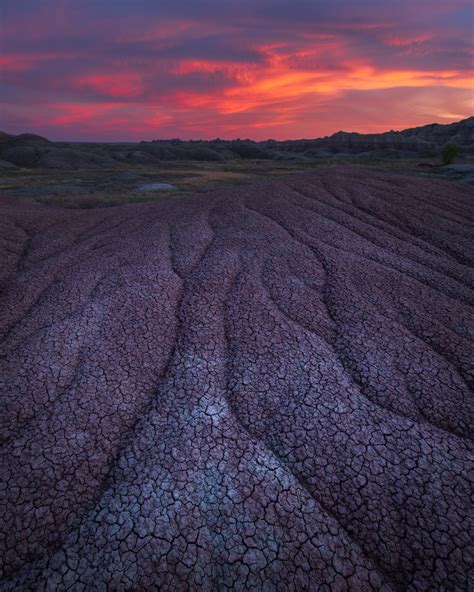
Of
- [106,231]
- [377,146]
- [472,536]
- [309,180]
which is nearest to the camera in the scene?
[472,536]

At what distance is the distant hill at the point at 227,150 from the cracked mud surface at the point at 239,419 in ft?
168

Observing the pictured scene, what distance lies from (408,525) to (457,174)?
29385 mm

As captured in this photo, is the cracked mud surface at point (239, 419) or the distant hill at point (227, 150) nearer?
the cracked mud surface at point (239, 419)

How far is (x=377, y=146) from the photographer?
86.8m

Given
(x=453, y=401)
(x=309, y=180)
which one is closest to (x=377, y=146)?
(x=309, y=180)

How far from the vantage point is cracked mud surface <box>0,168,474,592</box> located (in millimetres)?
1935

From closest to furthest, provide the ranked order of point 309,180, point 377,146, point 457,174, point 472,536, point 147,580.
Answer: point 147,580 → point 472,536 → point 309,180 → point 457,174 → point 377,146

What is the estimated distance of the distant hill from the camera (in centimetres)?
5522

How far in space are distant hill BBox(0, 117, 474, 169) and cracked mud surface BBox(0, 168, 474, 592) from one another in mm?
51339

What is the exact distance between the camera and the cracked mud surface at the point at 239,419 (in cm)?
193

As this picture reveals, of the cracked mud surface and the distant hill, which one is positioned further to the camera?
the distant hill

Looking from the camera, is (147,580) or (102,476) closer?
(147,580)

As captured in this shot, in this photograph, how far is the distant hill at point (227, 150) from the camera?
2174 inches

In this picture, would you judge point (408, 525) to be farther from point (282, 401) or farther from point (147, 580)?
point (147, 580)
